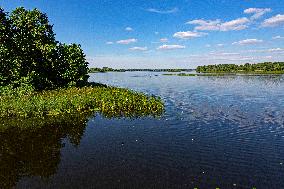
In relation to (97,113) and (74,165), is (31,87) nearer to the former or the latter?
(97,113)

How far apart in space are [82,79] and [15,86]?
14.6m

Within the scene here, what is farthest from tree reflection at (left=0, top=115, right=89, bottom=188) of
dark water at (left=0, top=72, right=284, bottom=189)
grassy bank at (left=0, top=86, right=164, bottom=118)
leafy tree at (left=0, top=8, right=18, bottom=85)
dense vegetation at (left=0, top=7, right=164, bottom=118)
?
leafy tree at (left=0, top=8, right=18, bottom=85)

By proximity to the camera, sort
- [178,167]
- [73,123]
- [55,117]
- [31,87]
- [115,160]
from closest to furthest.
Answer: [178,167] → [115,160] → [73,123] → [55,117] → [31,87]

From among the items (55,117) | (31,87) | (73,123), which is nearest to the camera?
(73,123)

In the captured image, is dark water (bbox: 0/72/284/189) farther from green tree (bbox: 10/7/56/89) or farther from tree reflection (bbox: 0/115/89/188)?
green tree (bbox: 10/7/56/89)

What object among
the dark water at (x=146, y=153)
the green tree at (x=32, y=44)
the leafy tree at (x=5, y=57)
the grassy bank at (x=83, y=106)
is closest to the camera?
the dark water at (x=146, y=153)

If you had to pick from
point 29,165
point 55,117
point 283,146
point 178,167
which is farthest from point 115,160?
point 55,117

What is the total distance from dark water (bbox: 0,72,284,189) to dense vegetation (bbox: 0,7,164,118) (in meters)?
4.94

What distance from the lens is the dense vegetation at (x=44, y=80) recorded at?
39.9m

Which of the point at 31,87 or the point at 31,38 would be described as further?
the point at 31,38

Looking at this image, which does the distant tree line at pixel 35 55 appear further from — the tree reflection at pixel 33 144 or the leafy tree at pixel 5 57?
the tree reflection at pixel 33 144

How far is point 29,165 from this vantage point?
66.2 ft

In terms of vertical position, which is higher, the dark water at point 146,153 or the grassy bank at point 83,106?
the grassy bank at point 83,106

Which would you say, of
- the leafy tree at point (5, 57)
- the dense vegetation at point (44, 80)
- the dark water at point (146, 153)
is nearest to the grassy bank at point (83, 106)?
the dense vegetation at point (44, 80)
